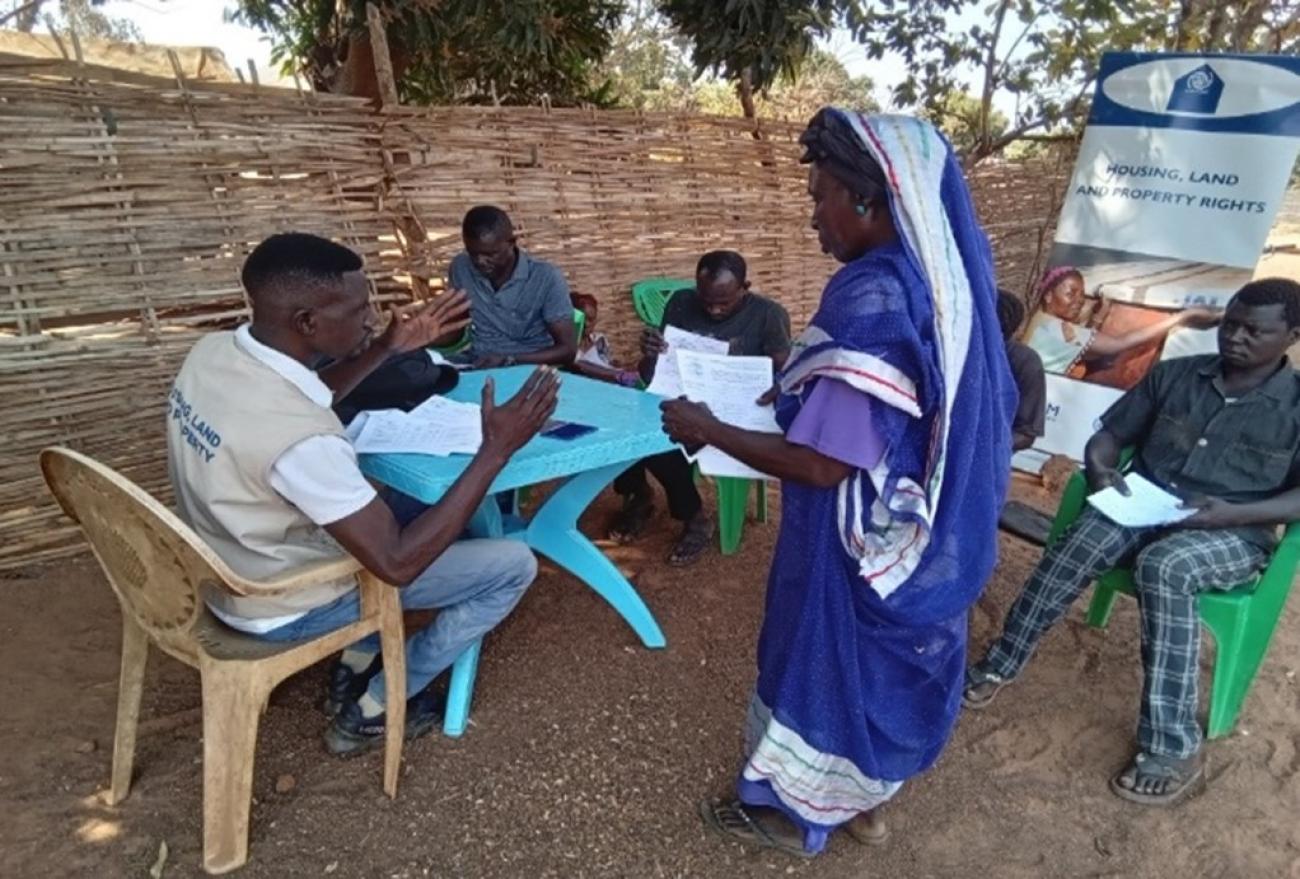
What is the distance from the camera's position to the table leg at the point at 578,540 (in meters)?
2.86

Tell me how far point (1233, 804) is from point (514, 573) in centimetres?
226

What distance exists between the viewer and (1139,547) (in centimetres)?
278

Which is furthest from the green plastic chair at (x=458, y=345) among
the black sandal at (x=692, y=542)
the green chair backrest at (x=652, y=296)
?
the black sandal at (x=692, y=542)

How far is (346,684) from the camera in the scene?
2635 mm

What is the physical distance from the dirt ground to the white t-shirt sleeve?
100 cm

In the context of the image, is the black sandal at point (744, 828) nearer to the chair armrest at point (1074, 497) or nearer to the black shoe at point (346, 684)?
the black shoe at point (346, 684)

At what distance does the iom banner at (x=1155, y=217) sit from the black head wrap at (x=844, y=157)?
3.61 m

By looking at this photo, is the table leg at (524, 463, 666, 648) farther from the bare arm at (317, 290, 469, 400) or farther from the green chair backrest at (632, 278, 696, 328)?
the green chair backrest at (632, 278, 696, 328)

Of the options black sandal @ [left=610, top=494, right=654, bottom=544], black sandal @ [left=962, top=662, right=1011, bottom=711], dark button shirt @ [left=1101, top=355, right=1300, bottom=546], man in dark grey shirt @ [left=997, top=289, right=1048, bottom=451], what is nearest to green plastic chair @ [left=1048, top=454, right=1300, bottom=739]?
dark button shirt @ [left=1101, top=355, right=1300, bottom=546]

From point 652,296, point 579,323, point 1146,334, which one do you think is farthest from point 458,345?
point 1146,334

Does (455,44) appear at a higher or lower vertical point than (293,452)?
higher

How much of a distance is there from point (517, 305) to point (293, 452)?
7.90 ft

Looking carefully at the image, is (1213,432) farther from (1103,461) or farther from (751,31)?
(751,31)

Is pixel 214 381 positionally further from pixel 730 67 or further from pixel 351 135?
pixel 730 67
